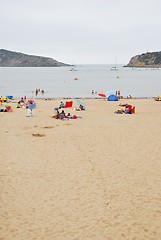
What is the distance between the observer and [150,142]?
599 inches

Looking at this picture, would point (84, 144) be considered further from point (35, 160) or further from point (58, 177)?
point (58, 177)

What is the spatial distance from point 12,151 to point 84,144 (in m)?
3.27

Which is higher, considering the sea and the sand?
the sea

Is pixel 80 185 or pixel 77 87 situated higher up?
pixel 77 87

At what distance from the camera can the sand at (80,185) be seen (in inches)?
282

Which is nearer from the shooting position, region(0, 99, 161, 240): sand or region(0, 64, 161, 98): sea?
region(0, 99, 161, 240): sand

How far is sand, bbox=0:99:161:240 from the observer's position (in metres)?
7.15

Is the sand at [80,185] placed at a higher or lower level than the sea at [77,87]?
lower

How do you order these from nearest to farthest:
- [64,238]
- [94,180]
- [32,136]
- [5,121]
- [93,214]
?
1. [64,238]
2. [93,214]
3. [94,180]
4. [32,136]
5. [5,121]

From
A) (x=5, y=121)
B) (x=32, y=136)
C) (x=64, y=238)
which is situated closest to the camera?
(x=64, y=238)

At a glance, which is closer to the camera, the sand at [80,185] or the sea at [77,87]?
the sand at [80,185]

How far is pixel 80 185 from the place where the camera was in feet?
31.8

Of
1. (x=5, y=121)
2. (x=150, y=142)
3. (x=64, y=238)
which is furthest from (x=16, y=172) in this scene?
(x=5, y=121)

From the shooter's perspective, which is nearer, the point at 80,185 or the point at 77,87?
the point at 80,185
